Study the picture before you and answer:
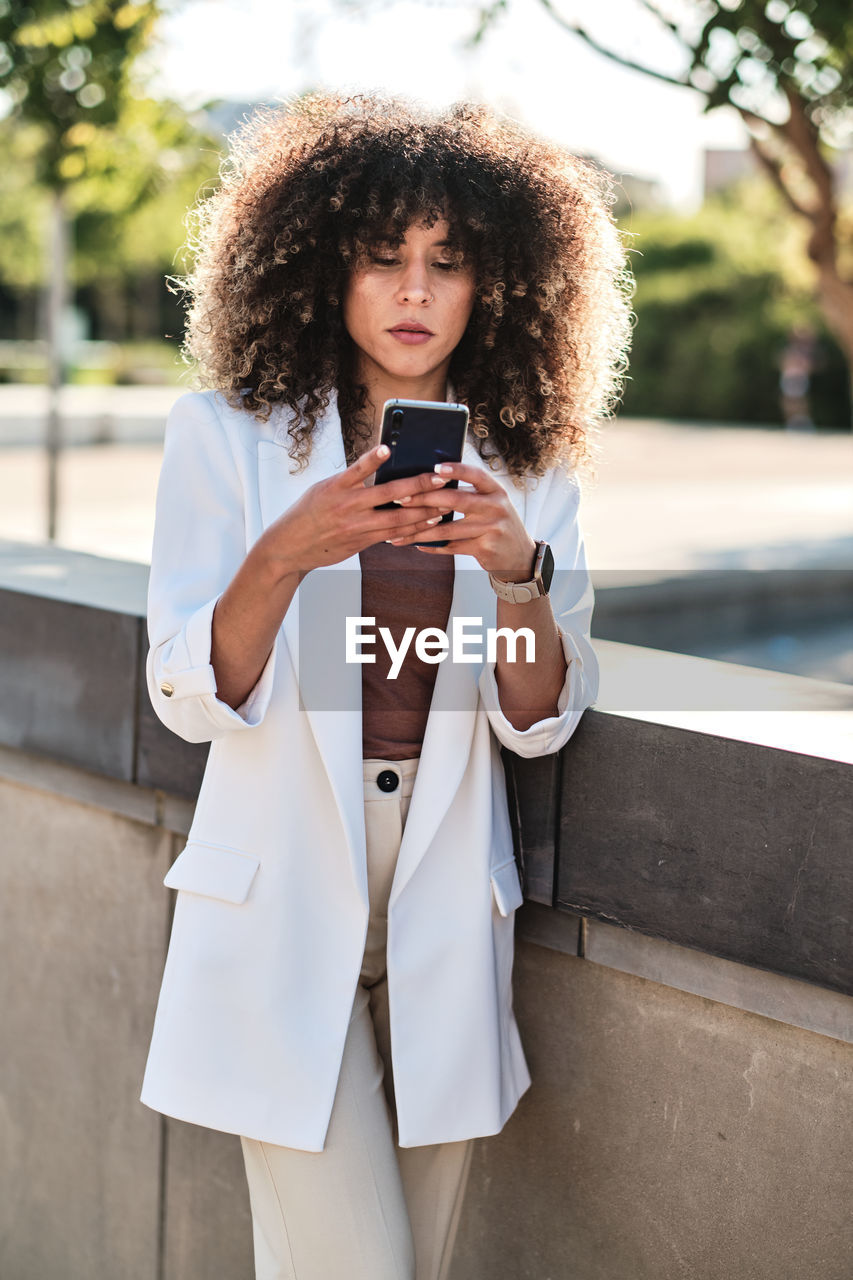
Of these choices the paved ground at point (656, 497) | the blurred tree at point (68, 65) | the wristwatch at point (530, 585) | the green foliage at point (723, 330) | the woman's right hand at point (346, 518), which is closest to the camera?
the woman's right hand at point (346, 518)

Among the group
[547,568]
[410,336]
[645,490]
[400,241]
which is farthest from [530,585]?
[645,490]

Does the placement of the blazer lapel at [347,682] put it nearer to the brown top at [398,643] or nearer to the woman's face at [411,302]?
the brown top at [398,643]

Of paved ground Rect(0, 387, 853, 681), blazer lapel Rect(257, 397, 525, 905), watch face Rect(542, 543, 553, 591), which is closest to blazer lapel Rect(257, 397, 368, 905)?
blazer lapel Rect(257, 397, 525, 905)

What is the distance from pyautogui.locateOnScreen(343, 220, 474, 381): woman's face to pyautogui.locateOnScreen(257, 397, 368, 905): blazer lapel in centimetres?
25

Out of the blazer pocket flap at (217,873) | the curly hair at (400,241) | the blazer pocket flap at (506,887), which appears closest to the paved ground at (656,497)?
the curly hair at (400,241)

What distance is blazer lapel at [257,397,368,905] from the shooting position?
229 centimetres

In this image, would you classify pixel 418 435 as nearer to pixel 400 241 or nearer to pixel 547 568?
pixel 547 568

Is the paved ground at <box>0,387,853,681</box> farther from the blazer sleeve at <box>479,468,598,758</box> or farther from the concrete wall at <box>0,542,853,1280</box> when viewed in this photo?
the concrete wall at <box>0,542,853,1280</box>

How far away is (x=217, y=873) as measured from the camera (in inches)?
91.7

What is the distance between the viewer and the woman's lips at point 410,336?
2.44 meters

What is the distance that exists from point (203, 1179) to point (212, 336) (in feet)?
6.08

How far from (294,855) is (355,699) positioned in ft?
0.87

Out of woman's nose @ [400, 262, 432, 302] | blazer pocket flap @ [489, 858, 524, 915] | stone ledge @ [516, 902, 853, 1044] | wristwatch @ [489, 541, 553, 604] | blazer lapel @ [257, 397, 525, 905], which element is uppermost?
woman's nose @ [400, 262, 432, 302]

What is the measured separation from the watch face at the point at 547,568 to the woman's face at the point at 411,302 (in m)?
0.44
